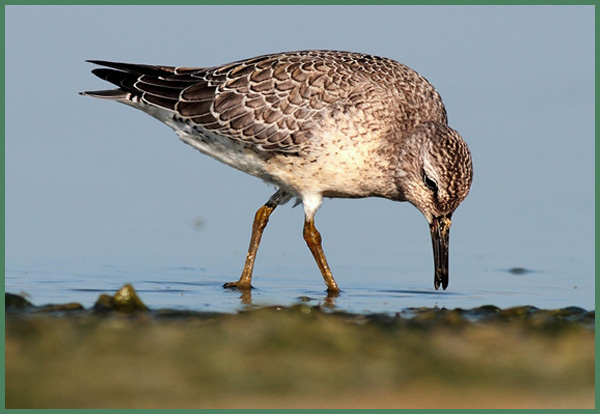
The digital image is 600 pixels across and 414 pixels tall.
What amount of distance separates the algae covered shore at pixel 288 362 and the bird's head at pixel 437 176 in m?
2.32

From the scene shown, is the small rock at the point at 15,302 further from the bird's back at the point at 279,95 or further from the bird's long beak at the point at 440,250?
the bird's long beak at the point at 440,250

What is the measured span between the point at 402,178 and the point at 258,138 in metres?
1.54

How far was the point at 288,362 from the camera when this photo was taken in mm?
6027

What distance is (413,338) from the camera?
6.82m

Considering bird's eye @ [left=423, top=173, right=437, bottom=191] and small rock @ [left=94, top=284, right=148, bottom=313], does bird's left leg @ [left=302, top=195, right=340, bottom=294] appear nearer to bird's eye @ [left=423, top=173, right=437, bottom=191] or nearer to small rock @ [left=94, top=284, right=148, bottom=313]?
bird's eye @ [left=423, top=173, right=437, bottom=191]

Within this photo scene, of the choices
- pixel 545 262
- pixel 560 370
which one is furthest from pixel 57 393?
pixel 545 262

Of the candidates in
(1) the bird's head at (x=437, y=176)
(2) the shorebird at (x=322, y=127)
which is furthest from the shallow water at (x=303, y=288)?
(1) the bird's head at (x=437, y=176)

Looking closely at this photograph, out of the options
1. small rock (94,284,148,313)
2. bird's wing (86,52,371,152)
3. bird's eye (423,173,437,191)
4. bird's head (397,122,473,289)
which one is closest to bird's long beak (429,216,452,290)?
bird's head (397,122,473,289)

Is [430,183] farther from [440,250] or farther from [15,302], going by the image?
[15,302]

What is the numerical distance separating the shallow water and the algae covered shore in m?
1.61

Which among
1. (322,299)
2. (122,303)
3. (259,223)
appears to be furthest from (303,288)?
(122,303)

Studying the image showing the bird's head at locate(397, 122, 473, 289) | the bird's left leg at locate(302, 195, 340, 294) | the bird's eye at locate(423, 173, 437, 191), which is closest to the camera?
the bird's head at locate(397, 122, 473, 289)

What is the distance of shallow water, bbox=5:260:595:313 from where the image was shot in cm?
925

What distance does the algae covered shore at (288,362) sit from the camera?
552 centimetres
